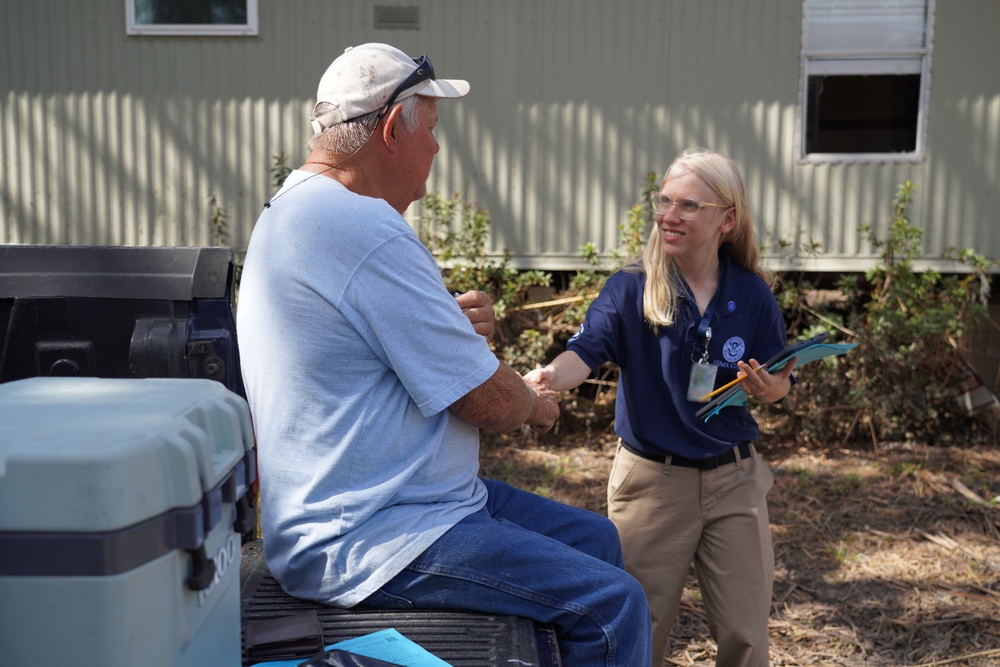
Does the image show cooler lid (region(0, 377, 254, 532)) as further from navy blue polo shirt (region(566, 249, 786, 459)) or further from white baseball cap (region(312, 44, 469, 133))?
navy blue polo shirt (region(566, 249, 786, 459))

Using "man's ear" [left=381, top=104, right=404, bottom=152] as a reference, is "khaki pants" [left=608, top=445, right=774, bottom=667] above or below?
below

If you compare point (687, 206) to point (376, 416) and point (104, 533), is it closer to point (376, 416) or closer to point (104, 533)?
point (376, 416)

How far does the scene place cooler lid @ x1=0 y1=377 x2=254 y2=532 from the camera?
1.36 m

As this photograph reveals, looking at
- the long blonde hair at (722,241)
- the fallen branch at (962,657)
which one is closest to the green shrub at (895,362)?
the fallen branch at (962,657)

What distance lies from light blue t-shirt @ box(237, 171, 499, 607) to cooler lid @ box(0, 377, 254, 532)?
451mm

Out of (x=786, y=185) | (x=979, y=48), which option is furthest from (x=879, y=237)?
(x=979, y=48)

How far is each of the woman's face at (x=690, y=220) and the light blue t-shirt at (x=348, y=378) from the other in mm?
1323

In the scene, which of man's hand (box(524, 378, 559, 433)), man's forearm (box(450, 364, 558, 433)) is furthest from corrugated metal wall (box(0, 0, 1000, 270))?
man's forearm (box(450, 364, 558, 433))

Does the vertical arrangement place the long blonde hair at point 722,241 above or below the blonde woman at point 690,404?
above

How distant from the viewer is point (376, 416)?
216cm

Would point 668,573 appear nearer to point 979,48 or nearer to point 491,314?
point 491,314

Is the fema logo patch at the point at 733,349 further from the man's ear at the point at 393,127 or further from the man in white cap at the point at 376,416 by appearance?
the man's ear at the point at 393,127

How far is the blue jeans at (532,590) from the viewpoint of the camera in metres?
2.23

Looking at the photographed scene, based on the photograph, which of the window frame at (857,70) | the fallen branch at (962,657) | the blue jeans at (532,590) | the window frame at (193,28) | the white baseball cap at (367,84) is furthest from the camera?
the window frame at (193,28)
